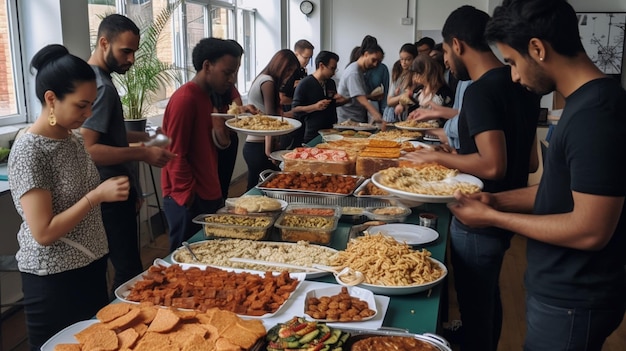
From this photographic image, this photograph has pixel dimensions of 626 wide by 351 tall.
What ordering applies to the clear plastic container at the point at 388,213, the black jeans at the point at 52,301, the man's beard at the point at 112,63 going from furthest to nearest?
the man's beard at the point at 112,63 → the clear plastic container at the point at 388,213 → the black jeans at the point at 52,301

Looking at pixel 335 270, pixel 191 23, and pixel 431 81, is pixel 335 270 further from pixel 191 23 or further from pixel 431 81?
pixel 191 23

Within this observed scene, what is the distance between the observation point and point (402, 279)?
1557mm

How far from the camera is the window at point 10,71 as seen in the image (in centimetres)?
324

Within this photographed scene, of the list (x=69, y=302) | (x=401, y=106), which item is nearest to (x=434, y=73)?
(x=401, y=106)

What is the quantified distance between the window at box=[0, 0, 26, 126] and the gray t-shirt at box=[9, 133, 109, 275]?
6.34ft

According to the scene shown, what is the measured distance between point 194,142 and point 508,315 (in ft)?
6.61

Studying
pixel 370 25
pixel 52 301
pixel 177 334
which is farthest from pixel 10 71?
pixel 370 25

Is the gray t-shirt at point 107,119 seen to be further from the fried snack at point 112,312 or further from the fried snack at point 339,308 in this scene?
the fried snack at point 339,308

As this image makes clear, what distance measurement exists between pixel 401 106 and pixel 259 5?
11.8 ft

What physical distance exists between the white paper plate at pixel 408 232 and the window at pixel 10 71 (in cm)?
246

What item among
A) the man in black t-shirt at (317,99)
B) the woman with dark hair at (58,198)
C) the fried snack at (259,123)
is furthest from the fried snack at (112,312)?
the man in black t-shirt at (317,99)

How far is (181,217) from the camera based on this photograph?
234 centimetres

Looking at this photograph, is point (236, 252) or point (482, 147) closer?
point (236, 252)

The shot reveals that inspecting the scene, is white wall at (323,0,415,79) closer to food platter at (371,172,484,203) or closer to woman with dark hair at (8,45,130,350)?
food platter at (371,172,484,203)
